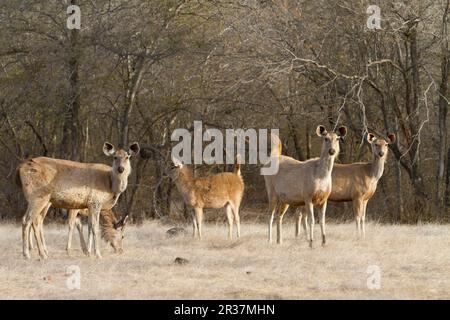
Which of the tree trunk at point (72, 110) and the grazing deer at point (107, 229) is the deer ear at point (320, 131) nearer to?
the grazing deer at point (107, 229)

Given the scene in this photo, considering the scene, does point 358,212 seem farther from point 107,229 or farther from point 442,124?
point 442,124

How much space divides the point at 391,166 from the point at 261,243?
11.3m

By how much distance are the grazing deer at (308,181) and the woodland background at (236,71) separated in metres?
4.86

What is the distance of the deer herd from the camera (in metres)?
14.5

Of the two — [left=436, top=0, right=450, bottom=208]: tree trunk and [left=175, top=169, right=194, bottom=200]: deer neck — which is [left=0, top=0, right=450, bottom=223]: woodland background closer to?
[left=436, top=0, right=450, bottom=208]: tree trunk

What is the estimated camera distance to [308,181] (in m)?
15.5

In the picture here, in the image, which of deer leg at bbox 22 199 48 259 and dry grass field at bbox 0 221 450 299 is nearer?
dry grass field at bbox 0 221 450 299

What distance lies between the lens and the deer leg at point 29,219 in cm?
1441

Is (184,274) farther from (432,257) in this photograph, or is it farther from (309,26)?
(309,26)

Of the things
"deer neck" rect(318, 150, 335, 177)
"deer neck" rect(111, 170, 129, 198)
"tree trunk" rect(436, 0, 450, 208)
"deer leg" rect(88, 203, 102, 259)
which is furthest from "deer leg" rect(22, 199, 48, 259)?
"tree trunk" rect(436, 0, 450, 208)

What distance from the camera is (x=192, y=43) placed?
2327 centimetres

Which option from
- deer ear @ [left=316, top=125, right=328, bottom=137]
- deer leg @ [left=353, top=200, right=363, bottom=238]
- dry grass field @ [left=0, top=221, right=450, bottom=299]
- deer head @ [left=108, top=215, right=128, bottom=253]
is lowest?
dry grass field @ [left=0, top=221, right=450, bottom=299]

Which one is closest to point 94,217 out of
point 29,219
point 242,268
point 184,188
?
point 29,219

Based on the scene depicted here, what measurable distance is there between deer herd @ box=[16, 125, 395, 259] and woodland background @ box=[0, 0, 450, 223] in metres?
3.79
